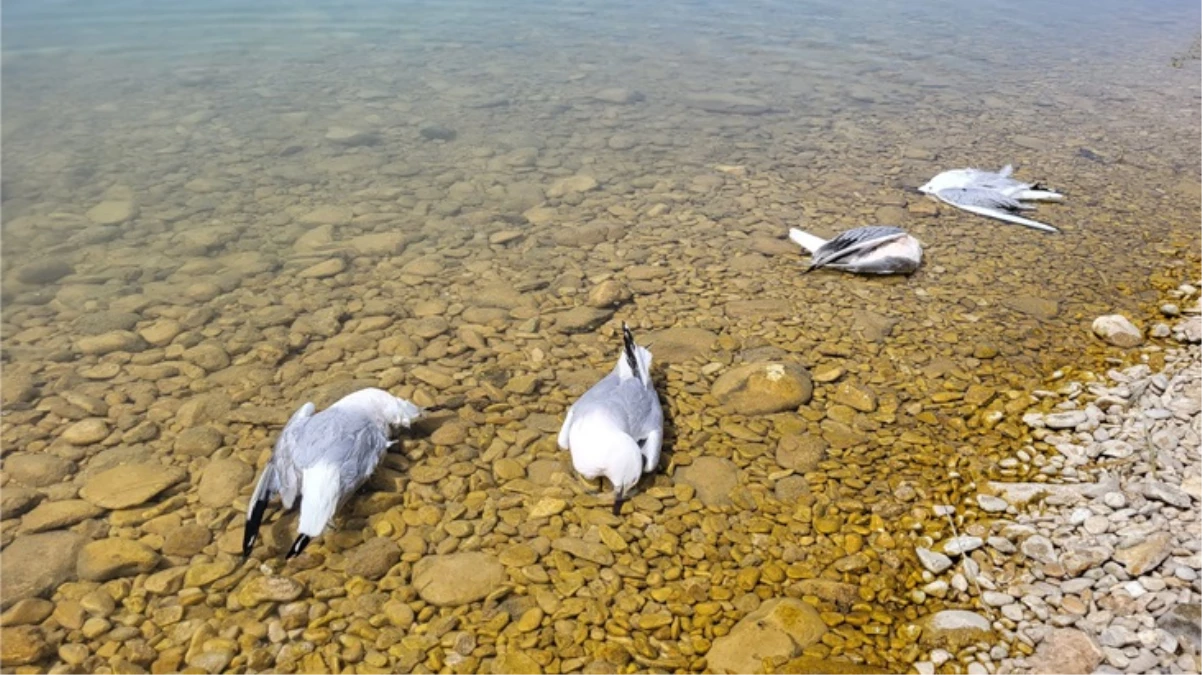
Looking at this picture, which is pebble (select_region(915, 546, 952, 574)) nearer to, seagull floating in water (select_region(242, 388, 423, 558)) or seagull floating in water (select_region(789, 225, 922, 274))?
seagull floating in water (select_region(242, 388, 423, 558))

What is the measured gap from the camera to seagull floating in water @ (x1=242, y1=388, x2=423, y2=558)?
3.86m

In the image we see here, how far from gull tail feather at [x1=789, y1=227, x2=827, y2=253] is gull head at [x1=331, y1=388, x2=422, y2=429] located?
A: 3.90 meters

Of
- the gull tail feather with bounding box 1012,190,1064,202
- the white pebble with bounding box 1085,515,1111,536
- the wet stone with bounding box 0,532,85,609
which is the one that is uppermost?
the gull tail feather with bounding box 1012,190,1064,202

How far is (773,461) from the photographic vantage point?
15.2 ft

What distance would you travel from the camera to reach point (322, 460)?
405cm

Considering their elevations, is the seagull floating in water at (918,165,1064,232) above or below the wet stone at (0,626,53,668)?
above

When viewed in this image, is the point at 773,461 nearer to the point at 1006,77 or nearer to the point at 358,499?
the point at 358,499

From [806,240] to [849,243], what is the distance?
47 cm

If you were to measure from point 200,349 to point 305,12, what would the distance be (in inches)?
493

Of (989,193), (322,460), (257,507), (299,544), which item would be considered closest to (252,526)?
(257,507)

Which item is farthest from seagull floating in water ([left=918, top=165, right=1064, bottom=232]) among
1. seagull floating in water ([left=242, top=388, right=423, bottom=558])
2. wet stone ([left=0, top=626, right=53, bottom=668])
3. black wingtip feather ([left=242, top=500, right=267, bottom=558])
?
wet stone ([left=0, top=626, right=53, bottom=668])

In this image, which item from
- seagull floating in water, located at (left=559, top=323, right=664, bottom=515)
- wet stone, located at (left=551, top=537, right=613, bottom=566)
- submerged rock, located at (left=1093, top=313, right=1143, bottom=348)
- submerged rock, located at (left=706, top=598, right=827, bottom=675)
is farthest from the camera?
submerged rock, located at (left=1093, top=313, right=1143, bottom=348)

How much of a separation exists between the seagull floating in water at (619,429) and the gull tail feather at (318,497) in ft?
4.09

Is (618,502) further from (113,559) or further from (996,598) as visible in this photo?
(113,559)
